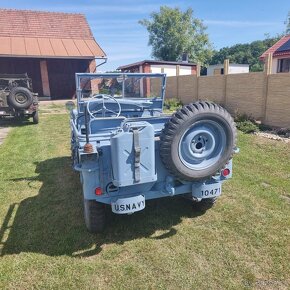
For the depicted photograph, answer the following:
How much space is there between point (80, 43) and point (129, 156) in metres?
20.0

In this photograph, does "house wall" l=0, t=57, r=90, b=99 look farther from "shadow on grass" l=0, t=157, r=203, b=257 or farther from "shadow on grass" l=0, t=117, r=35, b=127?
"shadow on grass" l=0, t=157, r=203, b=257

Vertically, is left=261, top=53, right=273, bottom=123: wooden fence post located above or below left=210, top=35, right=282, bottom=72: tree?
below

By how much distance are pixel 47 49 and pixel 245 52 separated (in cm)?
5858

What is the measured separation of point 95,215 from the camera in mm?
3438

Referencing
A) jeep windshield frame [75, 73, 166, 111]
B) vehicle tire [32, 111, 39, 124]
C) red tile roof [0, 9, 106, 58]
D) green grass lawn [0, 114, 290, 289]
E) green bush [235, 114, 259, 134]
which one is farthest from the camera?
red tile roof [0, 9, 106, 58]

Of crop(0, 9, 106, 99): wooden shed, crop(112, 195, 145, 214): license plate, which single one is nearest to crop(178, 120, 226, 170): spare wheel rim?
crop(112, 195, 145, 214): license plate

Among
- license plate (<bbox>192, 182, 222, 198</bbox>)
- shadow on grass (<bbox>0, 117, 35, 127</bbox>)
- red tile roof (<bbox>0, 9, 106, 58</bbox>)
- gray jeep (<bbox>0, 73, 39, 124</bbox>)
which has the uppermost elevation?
red tile roof (<bbox>0, 9, 106, 58</bbox>)

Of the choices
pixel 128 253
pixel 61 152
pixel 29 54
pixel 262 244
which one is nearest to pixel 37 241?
pixel 128 253

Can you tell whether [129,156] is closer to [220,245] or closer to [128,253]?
[128,253]

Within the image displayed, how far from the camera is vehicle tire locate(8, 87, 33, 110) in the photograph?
10.4 metres

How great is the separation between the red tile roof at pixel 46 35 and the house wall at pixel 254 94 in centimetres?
1014

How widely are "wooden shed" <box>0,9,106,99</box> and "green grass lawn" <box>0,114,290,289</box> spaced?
16.0 meters

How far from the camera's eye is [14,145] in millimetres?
8117

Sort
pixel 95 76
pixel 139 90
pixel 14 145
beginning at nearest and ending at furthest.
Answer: pixel 95 76
pixel 139 90
pixel 14 145
